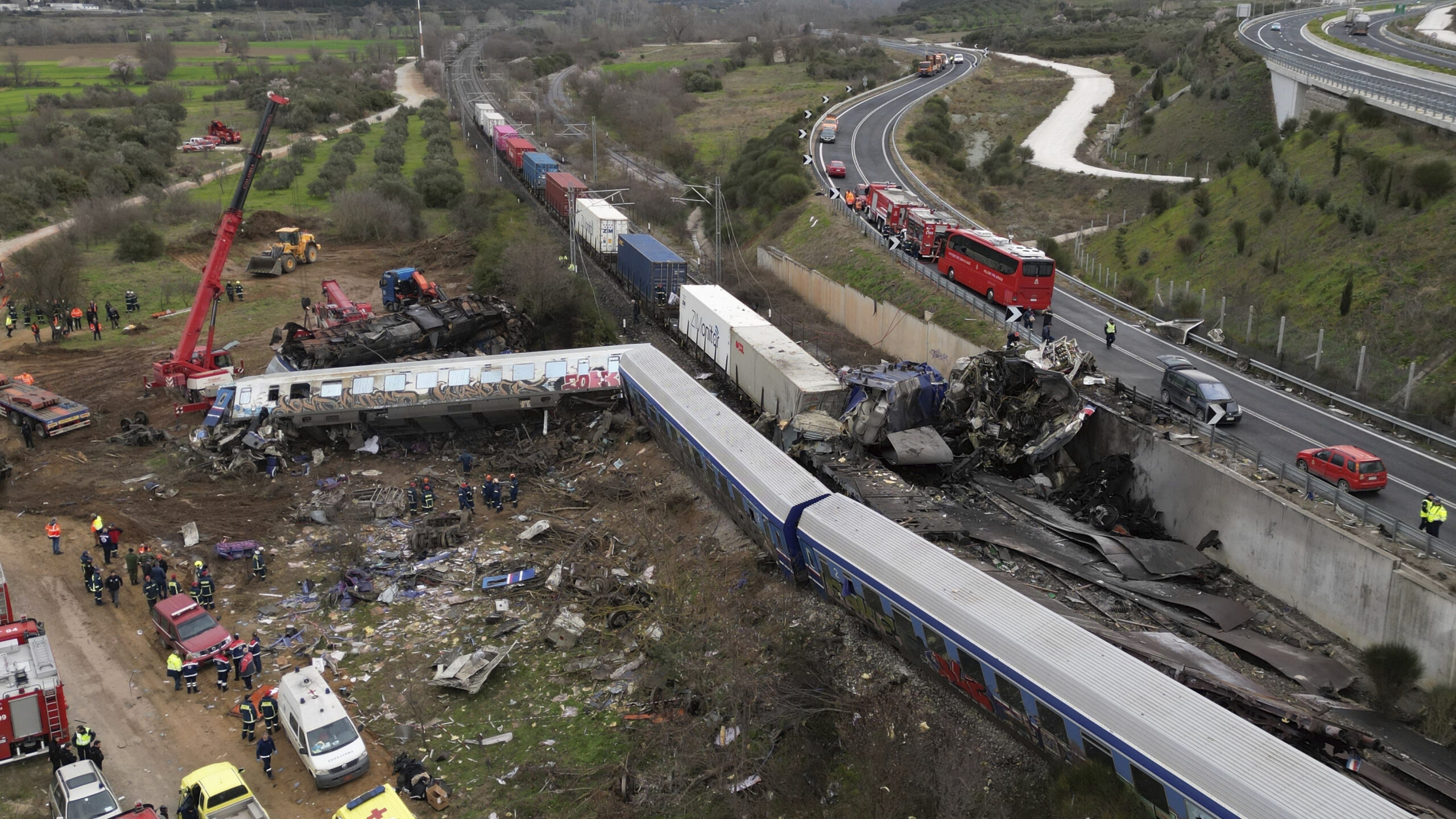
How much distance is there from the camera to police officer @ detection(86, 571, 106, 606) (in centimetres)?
2462

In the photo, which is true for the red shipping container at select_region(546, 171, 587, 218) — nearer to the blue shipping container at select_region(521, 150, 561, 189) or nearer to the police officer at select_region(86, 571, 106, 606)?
the blue shipping container at select_region(521, 150, 561, 189)

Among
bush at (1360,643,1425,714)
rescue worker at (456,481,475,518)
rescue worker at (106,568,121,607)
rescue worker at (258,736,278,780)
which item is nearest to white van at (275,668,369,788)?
rescue worker at (258,736,278,780)

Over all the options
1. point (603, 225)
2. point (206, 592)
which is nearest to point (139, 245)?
point (603, 225)

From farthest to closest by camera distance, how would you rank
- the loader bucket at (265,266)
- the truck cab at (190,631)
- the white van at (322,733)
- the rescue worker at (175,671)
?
the loader bucket at (265,266), the truck cab at (190,631), the rescue worker at (175,671), the white van at (322,733)

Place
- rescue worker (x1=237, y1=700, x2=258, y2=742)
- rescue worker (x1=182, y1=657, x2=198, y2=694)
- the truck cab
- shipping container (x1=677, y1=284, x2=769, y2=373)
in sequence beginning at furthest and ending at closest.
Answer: shipping container (x1=677, y1=284, x2=769, y2=373) → the truck cab → rescue worker (x1=182, y1=657, x2=198, y2=694) → rescue worker (x1=237, y1=700, x2=258, y2=742)

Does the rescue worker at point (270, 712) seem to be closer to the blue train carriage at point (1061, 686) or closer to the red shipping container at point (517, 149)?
the blue train carriage at point (1061, 686)

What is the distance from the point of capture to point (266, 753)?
61.3 ft

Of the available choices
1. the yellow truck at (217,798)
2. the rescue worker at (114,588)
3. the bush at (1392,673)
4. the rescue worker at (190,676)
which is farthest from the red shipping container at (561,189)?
the bush at (1392,673)

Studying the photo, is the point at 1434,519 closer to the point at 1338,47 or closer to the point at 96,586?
the point at 96,586

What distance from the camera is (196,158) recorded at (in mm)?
86750

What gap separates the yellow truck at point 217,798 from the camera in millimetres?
16766

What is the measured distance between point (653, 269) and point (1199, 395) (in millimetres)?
22758

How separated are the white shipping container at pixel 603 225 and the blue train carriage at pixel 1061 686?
3106cm

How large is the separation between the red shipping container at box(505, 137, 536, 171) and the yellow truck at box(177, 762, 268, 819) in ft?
181
